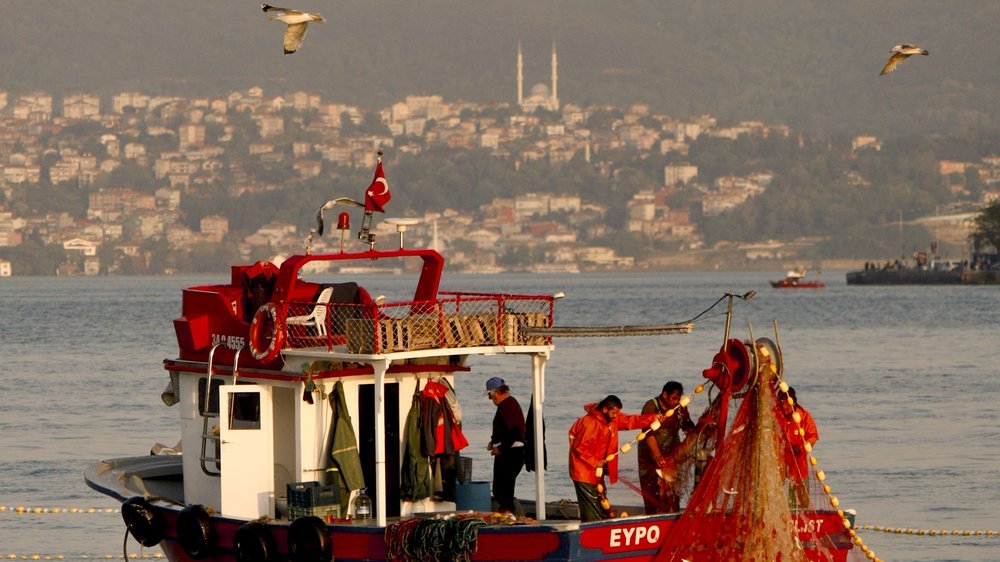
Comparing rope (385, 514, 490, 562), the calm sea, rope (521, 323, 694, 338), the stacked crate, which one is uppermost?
rope (521, 323, 694, 338)

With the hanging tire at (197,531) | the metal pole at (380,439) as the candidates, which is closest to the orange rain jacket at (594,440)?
the metal pole at (380,439)

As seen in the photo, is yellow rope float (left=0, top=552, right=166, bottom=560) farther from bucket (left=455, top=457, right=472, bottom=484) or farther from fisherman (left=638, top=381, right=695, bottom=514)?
fisherman (left=638, top=381, right=695, bottom=514)

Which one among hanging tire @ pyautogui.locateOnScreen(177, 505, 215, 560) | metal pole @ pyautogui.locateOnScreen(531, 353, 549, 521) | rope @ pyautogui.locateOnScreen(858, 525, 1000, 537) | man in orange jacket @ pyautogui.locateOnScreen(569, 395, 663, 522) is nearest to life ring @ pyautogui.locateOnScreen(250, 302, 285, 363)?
hanging tire @ pyautogui.locateOnScreen(177, 505, 215, 560)

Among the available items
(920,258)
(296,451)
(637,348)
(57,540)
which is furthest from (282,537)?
(920,258)

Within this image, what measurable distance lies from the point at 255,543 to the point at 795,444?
14.9 ft

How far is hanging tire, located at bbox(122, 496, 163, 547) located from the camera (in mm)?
17656

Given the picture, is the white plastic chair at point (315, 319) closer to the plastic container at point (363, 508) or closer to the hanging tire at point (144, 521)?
the plastic container at point (363, 508)

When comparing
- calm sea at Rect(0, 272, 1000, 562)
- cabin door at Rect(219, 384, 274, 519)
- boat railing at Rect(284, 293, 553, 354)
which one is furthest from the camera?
calm sea at Rect(0, 272, 1000, 562)

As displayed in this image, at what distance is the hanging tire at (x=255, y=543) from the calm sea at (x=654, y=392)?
289 cm

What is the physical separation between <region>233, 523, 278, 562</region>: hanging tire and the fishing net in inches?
126

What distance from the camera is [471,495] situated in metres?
17.5

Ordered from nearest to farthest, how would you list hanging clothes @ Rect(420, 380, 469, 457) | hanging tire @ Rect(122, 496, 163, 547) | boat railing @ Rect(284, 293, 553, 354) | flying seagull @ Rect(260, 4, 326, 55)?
boat railing @ Rect(284, 293, 553, 354) → hanging clothes @ Rect(420, 380, 469, 457) → hanging tire @ Rect(122, 496, 163, 547) → flying seagull @ Rect(260, 4, 326, 55)

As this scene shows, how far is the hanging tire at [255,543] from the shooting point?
16.2m

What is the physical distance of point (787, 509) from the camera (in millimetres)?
15867
